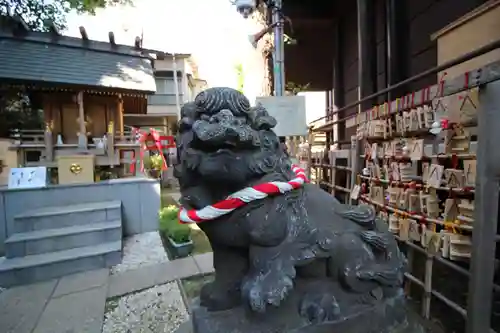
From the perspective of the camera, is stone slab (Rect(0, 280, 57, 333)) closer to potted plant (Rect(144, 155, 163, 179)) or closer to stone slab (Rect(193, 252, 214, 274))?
stone slab (Rect(193, 252, 214, 274))

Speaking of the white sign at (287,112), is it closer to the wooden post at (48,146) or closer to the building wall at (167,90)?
the wooden post at (48,146)

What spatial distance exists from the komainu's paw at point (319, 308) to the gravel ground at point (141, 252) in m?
3.48

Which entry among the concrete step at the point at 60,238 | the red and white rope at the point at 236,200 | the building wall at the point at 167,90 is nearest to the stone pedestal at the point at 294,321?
the red and white rope at the point at 236,200

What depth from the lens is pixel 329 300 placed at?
4.29ft

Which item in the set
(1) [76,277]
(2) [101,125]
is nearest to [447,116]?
(1) [76,277]

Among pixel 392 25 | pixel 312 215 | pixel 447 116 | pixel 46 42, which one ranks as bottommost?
pixel 312 215

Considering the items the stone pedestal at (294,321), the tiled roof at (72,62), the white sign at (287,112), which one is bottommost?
the stone pedestal at (294,321)

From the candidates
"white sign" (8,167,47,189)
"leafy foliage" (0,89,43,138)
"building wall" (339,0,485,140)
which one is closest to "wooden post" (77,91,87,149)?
"white sign" (8,167,47,189)

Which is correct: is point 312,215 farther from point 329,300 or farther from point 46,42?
point 46,42

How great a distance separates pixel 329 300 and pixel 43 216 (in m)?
4.73

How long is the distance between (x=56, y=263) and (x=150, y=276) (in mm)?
1289

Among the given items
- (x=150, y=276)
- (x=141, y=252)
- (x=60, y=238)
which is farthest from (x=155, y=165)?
(x=150, y=276)

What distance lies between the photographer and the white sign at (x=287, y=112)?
3.10 meters

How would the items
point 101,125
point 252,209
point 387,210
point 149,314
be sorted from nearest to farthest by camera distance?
point 252,209 < point 387,210 < point 149,314 < point 101,125
